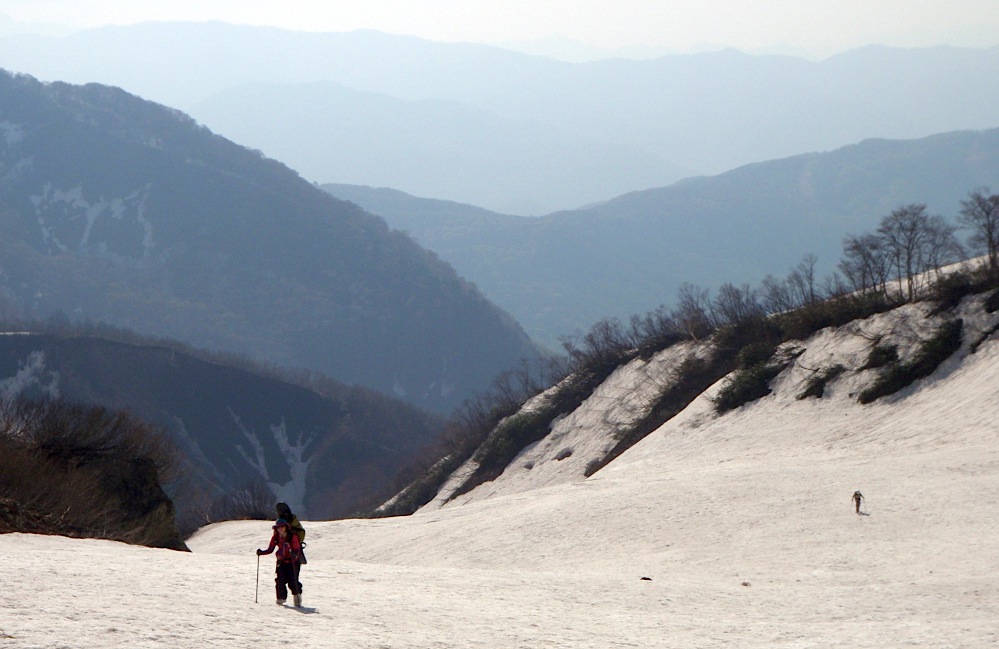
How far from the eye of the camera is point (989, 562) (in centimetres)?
1588

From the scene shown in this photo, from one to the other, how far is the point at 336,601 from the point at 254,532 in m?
21.7

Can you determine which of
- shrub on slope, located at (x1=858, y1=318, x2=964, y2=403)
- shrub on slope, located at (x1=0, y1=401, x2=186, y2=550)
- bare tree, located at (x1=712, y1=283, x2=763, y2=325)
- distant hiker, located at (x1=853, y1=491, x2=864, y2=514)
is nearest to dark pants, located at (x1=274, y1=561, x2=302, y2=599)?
shrub on slope, located at (x1=0, y1=401, x2=186, y2=550)

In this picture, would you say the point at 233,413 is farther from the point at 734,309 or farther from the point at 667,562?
the point at 667,562

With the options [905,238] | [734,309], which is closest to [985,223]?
[905,238]

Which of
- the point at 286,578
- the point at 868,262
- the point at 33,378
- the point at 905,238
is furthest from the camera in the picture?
the point at 33,378

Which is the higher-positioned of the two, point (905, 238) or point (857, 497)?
point (905, 238)

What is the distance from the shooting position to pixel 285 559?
12.5 metres

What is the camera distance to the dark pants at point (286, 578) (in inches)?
490

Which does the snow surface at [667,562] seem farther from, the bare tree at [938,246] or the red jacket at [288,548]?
the bare tree at [938,246]

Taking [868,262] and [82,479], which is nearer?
[82,479]

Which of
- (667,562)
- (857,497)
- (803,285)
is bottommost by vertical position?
(667,562)

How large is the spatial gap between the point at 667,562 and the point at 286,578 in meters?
9.06

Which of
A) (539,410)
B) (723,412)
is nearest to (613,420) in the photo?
(539,410)

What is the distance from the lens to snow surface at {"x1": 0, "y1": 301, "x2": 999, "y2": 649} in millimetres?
11555
